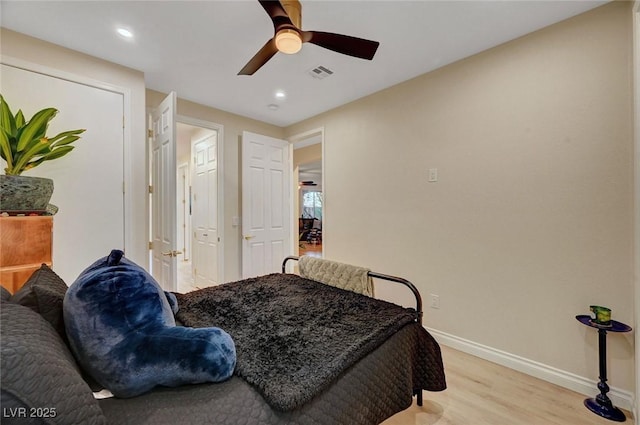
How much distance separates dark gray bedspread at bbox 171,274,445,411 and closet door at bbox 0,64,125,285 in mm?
1184

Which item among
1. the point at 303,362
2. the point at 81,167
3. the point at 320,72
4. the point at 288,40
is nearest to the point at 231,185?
the point at 81,167

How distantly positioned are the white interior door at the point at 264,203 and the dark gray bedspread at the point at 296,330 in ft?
5.34

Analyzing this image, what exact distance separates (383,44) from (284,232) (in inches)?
111

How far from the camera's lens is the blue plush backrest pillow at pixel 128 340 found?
801 mm

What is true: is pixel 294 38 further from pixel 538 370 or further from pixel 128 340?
pixel 538 370

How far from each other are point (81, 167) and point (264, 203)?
205 centimetres

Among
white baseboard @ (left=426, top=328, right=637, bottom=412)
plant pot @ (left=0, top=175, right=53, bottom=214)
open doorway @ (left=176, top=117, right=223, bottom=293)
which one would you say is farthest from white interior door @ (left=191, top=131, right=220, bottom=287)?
white baseboard @ (left=426, top=328, right=637, bottom=412)

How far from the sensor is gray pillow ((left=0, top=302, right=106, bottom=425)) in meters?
0.55

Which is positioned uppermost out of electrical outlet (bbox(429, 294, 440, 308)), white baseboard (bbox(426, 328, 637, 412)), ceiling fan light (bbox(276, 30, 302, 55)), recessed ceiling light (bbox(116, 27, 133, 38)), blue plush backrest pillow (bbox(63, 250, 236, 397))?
recessed ceiling light (bbox(116, 27, 133, 38))

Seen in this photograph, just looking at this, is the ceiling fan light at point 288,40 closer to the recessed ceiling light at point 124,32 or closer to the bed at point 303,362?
the recessed ceiling light at point 124,32

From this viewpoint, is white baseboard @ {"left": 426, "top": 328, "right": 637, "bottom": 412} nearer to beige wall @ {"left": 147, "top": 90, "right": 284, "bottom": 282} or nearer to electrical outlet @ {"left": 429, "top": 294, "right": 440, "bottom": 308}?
electrical outlet @ {"left": 429, "top": 294, "right": 440, "bottom": 308}

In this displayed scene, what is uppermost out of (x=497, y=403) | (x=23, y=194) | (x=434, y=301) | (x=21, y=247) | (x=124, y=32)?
(x=124, y=32)

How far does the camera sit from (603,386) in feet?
5.49

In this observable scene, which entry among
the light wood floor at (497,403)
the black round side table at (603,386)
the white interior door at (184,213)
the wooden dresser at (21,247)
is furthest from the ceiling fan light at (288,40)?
the white interior door at (184,213)
